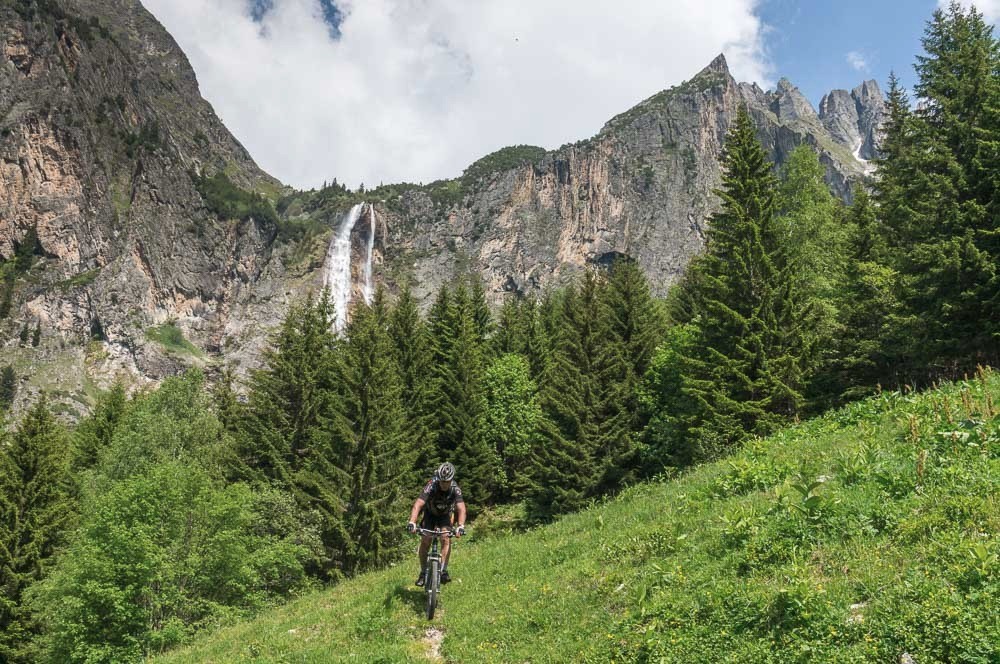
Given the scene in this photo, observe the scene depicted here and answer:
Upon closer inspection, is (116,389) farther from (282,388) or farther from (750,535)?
(750,535)

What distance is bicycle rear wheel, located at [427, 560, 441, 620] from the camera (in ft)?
31.4

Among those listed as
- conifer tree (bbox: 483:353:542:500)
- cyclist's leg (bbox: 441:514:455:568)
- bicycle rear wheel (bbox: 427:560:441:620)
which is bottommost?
bicycle rear wheel (bbox: 427:560:441:620)

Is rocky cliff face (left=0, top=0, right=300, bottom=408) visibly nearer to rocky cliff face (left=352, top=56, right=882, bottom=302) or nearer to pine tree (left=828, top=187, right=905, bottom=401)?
rocky cliff face (left=352, top=56, right=882, bottom=302)

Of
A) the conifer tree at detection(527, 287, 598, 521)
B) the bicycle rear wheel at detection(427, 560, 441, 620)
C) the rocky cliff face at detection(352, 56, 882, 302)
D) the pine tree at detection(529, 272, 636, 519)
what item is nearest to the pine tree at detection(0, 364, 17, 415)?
the rocky cliff face at detection(352, 56, 882, 302)

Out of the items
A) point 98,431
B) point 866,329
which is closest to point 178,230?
point 98,431

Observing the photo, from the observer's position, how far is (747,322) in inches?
829

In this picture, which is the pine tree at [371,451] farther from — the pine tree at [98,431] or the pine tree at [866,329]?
the pine tree at [98,431]

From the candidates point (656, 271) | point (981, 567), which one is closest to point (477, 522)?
point (981, 567)

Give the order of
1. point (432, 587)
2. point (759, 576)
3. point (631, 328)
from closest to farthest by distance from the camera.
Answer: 1. point (759, 576)
2. point (432, 587)
3. point (631, 328)

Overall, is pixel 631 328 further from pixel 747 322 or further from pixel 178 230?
pixel 178 230

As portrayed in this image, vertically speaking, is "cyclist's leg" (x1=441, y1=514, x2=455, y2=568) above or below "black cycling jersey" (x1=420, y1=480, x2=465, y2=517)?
below

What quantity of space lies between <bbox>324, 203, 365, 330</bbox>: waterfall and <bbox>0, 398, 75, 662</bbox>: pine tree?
115 meters

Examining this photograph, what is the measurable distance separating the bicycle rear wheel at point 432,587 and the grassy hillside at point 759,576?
0.18 m

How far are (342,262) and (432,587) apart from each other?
17065 centimetres
